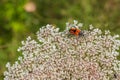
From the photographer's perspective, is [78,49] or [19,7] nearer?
[78,49]

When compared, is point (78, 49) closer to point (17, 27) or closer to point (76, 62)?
point (76, 62)

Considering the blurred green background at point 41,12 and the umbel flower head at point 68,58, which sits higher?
the blurred green background at point 41,12

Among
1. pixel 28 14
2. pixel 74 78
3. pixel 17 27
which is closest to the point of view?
pixel 74 78

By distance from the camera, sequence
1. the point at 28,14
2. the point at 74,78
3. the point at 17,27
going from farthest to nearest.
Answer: the point at 17,27 → the point at 28,14 → the point at 74,78

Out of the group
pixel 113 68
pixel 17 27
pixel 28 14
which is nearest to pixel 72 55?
pixel 113 68

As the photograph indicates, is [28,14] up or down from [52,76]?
up

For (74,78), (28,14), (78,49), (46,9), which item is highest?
(46,9)

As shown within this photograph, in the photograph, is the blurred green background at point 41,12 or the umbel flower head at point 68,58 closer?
the umbel flower head at point 68,58

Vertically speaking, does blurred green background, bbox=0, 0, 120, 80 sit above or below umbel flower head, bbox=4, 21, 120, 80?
above

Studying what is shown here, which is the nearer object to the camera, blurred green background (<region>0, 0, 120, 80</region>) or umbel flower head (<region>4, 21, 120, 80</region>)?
umbel flower head (<region>4, 21, 120, 80</region>)
